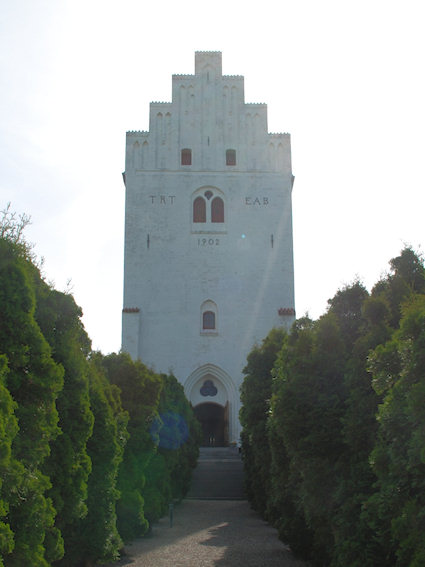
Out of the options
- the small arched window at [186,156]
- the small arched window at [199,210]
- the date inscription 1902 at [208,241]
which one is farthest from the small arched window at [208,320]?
the small arched window at [186,156]

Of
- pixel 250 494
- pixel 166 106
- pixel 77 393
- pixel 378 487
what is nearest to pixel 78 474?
pixel 77 393

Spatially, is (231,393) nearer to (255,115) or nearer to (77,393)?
(255,115)

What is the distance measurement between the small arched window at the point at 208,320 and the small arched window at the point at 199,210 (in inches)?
194

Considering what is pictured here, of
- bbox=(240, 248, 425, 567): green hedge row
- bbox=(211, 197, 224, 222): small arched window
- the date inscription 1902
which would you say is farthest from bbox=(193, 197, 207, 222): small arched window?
bbox=(240, 248, 425, 567): green hedge row

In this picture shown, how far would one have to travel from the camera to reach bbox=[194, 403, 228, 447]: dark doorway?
33.8 meters

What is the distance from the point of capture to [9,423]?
20.3 ft

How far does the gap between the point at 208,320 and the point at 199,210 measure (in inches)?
231

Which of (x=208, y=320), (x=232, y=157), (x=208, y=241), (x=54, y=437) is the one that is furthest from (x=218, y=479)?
(x=54, y=437)

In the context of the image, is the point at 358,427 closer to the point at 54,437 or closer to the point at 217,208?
the point at 54,437

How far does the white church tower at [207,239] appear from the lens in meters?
32.7

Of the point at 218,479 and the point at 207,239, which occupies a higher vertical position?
the point at 207,239

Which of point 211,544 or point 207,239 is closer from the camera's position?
Answer: point 211,544

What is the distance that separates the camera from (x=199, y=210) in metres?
34.4

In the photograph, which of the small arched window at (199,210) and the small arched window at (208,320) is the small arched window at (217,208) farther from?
the small arched window at (208,320)
